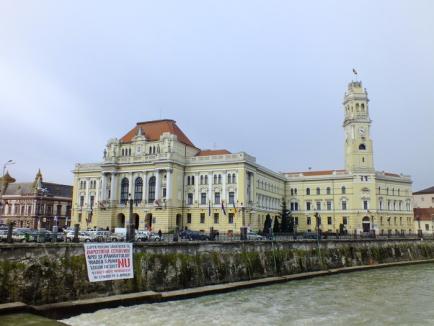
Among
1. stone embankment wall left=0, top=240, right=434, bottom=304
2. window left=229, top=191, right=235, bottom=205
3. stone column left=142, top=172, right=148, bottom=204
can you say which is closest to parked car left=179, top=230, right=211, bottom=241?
stone embankment wall left=0, top=240, right=434, bottom=304

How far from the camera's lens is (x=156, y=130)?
7525cm

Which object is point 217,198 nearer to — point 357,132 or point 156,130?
point 156,130

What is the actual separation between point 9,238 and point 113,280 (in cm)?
603

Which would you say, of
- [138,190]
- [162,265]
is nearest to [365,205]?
[138,190]

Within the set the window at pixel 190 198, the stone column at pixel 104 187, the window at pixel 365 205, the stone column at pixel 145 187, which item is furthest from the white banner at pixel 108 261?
the window at pixel 365 205

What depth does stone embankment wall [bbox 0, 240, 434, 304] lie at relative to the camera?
19.1 m

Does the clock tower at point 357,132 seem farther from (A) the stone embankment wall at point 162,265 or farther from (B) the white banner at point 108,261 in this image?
(B) the white banner at point 108,261

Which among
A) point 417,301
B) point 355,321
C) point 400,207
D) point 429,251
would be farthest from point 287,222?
point 355,321

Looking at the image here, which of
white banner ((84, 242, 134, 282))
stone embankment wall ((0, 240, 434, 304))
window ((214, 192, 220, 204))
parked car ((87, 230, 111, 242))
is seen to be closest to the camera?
stone embankment wall ((0, 240, 434, 304))

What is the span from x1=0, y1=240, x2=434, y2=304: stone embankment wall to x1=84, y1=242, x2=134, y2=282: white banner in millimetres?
313

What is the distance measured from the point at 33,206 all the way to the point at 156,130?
36902mm

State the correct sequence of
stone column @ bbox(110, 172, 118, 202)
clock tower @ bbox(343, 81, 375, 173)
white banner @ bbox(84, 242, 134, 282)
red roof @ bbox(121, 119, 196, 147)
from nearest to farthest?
white banner @ bbox(84, 242, 134, 282), stone column @ bbox(110, 172, 118, 202), red roof @ bbox(121, 119, 196, 147), clock tower @ bbox(343, 81, 375, 173)

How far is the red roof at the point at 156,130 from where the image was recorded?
74.2m

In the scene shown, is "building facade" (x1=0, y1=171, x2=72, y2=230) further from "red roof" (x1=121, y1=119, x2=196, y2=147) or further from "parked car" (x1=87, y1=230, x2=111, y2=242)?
"parked car" (x1=87, y1=230, x2=111, y2=242)
